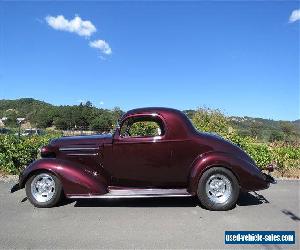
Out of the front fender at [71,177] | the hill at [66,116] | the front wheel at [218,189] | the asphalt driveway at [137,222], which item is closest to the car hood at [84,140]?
the front fender at [71,177]

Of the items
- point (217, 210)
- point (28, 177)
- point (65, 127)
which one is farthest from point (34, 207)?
point (65, 127)

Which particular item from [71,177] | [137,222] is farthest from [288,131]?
[137,222]

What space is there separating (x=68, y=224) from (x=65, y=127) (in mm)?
50851

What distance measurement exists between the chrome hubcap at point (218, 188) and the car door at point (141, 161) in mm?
747

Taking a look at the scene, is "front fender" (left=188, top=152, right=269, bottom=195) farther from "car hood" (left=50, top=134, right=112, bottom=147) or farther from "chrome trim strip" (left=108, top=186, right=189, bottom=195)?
"car hood" (left=50, top=134, right=112, bottom=147)

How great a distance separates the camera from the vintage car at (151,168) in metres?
7.20

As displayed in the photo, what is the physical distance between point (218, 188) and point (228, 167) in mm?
419

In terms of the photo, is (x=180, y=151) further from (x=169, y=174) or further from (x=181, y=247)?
(x=181, y=247)

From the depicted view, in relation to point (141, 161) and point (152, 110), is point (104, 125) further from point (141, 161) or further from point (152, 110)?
point (141, 161)

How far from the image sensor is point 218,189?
285 inches

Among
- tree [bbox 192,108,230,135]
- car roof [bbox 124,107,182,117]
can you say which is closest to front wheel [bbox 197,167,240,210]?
car roof [bbox 124,107,182,117]

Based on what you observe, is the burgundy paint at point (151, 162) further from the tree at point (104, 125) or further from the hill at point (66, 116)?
the hill at point (66, 116)

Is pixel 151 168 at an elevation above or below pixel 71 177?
above

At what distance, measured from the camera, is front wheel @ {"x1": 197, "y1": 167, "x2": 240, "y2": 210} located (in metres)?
7.13
